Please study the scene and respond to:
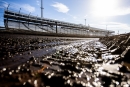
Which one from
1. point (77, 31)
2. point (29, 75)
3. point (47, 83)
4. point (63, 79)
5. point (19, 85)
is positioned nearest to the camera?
point (19, 85)

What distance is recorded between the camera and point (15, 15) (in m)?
30.5

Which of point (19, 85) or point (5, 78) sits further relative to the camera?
point (5, 78)

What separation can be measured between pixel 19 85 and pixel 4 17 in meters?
33.0

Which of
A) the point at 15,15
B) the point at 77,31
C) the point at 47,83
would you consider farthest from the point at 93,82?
the point at 77,31

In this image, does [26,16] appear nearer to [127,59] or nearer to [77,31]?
[77,31]

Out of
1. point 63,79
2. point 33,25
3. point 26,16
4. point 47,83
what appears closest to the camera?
point 47,83

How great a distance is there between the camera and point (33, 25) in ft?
126

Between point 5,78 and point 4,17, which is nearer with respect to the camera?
point 5,78

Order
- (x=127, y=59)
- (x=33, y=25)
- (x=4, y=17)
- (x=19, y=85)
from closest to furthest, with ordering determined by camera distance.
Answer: (x=19, y=85) → (x=127, y=59) → (x=4, y=17) → (x=33, y=25)

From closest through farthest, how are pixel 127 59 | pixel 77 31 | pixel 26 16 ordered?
1. pixel 127 59
2. pixel 26 16
3. pixel 77 31

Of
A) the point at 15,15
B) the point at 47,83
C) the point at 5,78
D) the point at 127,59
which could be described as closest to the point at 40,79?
the point at 47,83

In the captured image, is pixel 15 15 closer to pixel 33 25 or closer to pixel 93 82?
pixel 33 25

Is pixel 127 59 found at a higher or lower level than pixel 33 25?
lower

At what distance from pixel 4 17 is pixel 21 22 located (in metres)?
5.58
